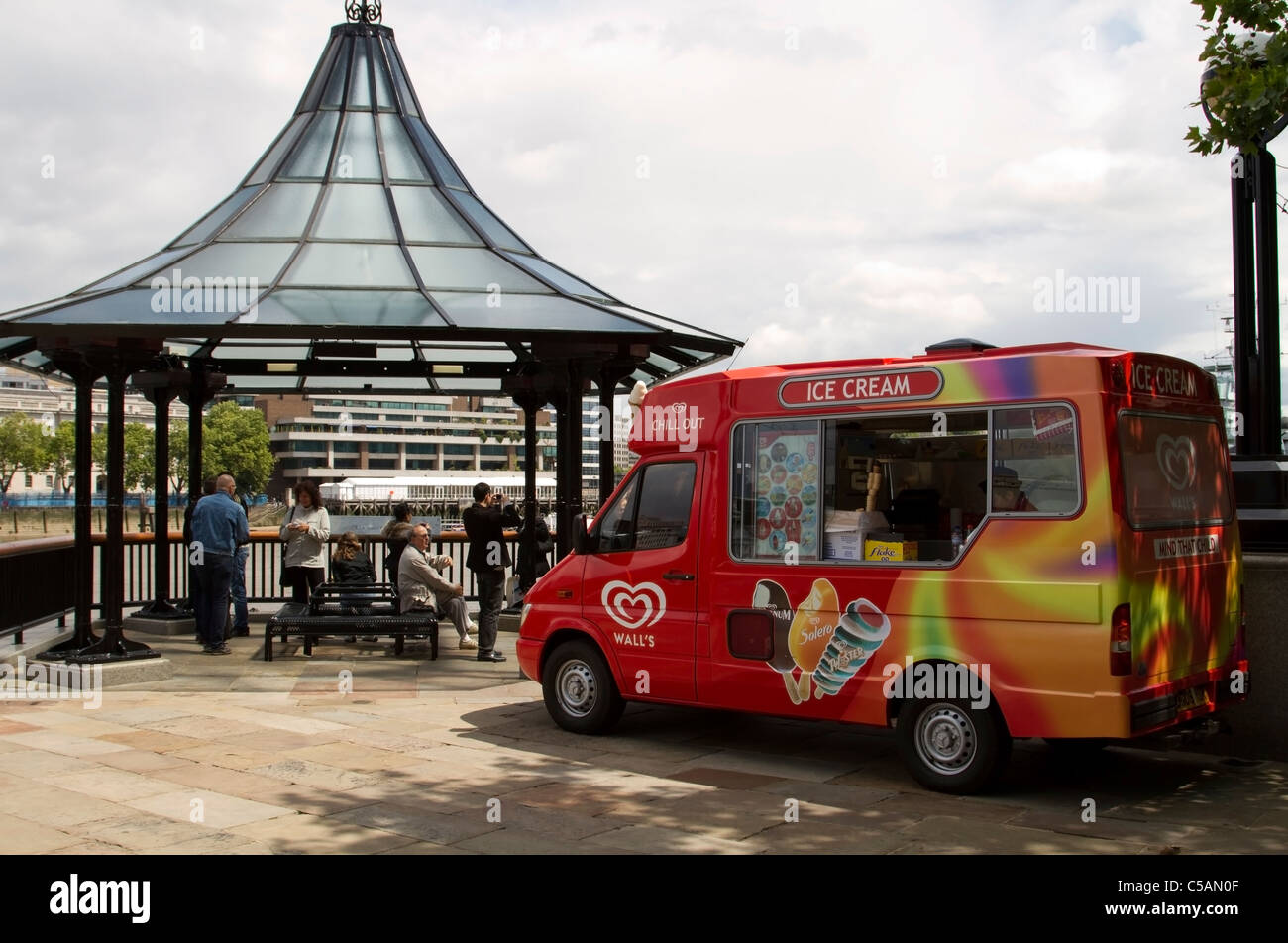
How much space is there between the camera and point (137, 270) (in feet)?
45.6

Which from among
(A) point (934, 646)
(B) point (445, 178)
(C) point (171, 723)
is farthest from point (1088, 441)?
(B) point (445, 178)

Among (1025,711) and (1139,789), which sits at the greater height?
(1025,711)

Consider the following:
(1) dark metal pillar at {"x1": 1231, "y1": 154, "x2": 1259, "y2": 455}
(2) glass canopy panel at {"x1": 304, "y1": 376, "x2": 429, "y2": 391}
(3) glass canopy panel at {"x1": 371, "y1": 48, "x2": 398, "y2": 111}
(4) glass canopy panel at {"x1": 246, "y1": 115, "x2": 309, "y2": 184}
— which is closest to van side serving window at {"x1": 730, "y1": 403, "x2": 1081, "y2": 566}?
(1) dark metal pillar at {"x1": 1231, "y1": 154, "x2": 1259, "y2": 455}

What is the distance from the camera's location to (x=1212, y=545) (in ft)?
27.0

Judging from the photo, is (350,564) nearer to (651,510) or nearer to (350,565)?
(350,565)

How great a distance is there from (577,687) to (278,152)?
922 cm

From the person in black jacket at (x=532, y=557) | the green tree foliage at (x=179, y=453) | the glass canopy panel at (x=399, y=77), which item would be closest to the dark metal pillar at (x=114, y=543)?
the person in black jacket at (x=532, y=557)

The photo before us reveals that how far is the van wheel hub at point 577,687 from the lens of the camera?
9.78 metres

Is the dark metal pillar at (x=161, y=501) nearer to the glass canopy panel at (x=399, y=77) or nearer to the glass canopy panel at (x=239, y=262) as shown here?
the glass canopy panel at (x=239, y=262)

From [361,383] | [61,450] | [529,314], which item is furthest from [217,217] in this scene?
[61,450]

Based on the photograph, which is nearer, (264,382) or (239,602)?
(239,602)

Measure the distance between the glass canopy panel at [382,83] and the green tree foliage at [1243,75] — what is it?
10.7 meters

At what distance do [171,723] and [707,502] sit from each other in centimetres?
461
